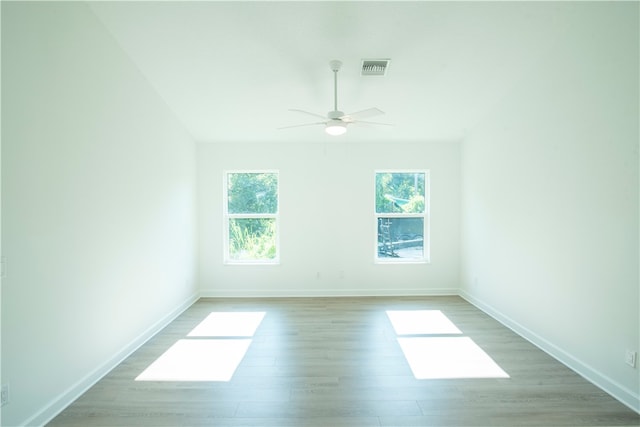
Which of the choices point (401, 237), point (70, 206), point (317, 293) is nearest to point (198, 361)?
point (70, 206)

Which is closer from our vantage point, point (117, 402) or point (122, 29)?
point (117, 402)

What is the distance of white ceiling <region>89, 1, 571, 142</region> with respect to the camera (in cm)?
246

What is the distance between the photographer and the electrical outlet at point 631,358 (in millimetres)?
2062

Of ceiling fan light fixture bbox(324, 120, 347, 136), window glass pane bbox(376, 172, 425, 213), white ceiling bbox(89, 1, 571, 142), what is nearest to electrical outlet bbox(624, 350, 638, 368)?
white ceiling bbox(89, 1, 571, 142)

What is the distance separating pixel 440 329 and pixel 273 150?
11.7 feet

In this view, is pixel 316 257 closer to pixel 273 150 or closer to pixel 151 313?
pixel 273 150

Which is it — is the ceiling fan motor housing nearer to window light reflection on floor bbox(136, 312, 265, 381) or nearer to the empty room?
the empty room

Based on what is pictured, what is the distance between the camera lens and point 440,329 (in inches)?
138

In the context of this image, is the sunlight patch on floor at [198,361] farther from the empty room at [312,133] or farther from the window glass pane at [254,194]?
the window glass pane at [254,194]

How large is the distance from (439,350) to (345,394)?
1.20m

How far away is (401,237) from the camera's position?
5.13 meters

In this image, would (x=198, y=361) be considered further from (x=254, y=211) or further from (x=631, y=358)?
(x=631, y=358)

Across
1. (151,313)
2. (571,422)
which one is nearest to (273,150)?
(151,313)

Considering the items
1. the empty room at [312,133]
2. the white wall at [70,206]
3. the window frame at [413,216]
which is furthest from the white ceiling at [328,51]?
the window frame at [413,216]
